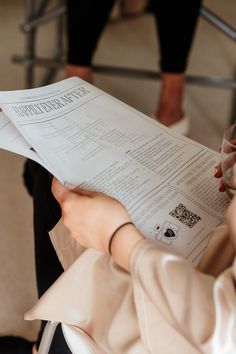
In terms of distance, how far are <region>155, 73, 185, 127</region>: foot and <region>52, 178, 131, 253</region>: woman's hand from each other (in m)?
0.95

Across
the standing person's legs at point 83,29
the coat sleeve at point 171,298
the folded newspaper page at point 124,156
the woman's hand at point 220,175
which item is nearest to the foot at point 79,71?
the standing person's legs at point 83,29

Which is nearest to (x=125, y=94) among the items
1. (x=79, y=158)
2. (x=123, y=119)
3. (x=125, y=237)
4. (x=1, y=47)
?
(x=1, y=47)

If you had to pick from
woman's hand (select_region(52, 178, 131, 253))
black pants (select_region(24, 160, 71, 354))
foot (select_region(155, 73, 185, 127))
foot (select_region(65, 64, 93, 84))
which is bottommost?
foot (select_region(155, 73, 185, 127))

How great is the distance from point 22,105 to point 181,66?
868mm

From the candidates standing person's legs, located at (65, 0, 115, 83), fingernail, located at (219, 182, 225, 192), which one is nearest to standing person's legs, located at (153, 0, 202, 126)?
standing person's legs, located at (65, 0, 115, 83)

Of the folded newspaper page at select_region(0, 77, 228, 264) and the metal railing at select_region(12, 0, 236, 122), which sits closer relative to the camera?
the folded newspaper page at select_region(0, 77, 228, 264)

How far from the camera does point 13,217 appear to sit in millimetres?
1298

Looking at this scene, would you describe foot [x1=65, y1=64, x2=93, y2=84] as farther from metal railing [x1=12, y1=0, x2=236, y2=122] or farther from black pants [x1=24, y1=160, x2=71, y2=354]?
black pants [x1=24, y1=160, x2=71, y2=354]

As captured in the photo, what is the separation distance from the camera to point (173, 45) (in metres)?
1.40

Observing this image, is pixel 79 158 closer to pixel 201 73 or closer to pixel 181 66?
pixel 181 66

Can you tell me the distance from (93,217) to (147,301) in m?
0.10

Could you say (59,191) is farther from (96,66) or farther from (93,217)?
(96,66)

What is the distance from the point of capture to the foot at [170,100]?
146 centimetres

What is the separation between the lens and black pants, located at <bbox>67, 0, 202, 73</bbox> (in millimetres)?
1368
